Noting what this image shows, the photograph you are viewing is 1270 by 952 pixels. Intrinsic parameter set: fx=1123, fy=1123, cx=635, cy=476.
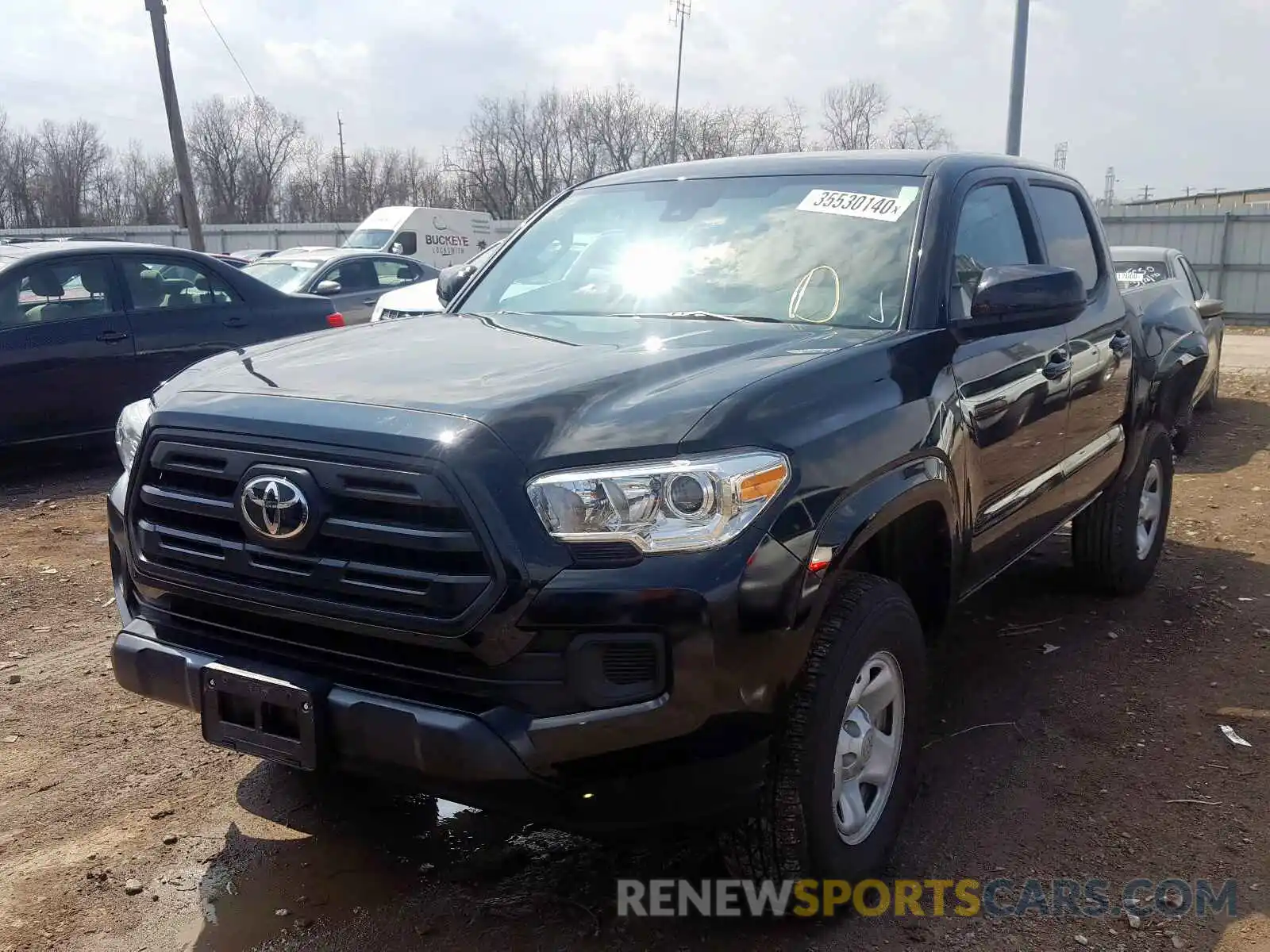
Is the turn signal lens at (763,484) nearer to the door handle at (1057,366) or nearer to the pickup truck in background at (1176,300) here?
the door handle at (1057,366)

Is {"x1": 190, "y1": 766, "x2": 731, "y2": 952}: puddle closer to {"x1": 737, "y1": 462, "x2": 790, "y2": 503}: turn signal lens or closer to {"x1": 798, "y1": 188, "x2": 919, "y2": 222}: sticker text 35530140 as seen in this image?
{"x1": 737, "y1": 462, "x2": 790, "y2": 503}: turn signal lens

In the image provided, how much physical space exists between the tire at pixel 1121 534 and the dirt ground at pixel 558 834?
Answer: 1.10 feet

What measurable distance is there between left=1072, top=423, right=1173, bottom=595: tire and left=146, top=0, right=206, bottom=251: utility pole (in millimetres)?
17413

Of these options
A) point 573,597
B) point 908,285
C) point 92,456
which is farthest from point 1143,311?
point 92,456

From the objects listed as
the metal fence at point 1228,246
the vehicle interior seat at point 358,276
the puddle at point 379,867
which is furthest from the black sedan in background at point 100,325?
the metal fence at point 1228,246

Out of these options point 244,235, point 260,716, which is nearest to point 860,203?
point 260,716

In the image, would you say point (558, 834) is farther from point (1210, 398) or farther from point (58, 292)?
point (1210, 398)

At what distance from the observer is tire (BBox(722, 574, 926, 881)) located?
2.51 m

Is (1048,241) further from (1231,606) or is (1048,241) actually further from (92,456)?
(92,456)

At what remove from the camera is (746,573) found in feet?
7.59

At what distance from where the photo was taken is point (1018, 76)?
14336 mm

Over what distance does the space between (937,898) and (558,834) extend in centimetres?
105

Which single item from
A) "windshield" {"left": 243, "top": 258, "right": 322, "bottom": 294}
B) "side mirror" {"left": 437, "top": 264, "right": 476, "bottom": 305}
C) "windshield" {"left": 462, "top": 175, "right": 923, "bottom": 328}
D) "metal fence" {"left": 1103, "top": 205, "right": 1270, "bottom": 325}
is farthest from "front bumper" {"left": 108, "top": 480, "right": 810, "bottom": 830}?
"metal fence" {"left": 1103, "top": 205, "right": 1270, "bottom": 325}

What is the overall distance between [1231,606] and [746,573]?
3.98 m
